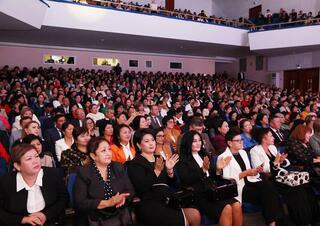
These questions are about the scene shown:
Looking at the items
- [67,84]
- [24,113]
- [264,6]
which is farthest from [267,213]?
[264,6]

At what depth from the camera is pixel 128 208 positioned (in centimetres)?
235

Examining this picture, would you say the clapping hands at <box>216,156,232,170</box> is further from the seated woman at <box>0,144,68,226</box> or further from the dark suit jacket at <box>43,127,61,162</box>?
the dark suit jacket at <box>43,127,61,162</box>

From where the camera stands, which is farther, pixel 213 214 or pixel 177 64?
pixel 177 64

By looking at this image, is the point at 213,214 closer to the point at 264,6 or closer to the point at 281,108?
the point at 281,108

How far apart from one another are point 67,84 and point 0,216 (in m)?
7.33

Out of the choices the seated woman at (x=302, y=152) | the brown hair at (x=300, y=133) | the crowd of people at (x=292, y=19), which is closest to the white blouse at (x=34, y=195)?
the seated woman at (x=302, y=152)

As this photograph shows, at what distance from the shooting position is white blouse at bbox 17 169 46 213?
6.99 ft

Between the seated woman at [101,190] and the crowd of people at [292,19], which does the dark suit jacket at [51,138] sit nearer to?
the seated woman at [101,190]

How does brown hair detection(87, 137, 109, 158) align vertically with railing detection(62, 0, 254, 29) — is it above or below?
below

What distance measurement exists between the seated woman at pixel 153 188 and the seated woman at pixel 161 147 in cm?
52

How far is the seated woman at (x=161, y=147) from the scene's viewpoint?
3.26 meters

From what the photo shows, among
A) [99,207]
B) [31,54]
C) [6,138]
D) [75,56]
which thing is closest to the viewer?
[99,207]

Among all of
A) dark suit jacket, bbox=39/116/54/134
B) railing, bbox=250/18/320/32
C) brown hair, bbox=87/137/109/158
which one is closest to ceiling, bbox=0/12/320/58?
railing, bbox=250/18/320/32

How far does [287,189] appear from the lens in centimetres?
294
